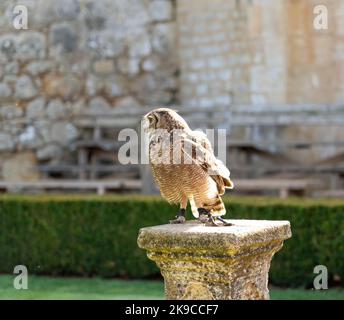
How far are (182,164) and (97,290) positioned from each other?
4.77 meters

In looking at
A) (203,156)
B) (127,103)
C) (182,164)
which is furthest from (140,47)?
(182,164)

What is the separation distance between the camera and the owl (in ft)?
16.5

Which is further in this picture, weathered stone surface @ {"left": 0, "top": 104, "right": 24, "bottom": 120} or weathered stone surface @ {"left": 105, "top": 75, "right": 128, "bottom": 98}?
weathered stone surface @ {"left": 105, "top": 75, "right": 128, "bottom": 98}

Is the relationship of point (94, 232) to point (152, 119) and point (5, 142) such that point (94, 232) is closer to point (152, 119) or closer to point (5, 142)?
point (5, 142)

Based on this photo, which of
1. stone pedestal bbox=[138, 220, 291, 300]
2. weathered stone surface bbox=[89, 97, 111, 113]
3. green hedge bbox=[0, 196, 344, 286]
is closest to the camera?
stone pedestal bbox=[138, 220, 291, 300]

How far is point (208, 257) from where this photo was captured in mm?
4785

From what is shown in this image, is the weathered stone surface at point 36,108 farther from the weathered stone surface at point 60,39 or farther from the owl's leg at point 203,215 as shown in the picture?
the owl's leg at point 203,215

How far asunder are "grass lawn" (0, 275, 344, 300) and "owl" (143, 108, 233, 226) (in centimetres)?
376

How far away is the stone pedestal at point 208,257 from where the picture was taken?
4754 mm

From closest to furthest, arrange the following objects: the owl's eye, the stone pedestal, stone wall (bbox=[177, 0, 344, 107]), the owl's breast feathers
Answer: the stone pedestal
the owl's breast feathers
the owl's eye
stone wall (bbox=[177, 0, 344, 107])

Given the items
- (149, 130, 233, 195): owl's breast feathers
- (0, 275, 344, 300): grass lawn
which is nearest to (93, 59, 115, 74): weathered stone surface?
(0, 275, 344, 300): grass lawn

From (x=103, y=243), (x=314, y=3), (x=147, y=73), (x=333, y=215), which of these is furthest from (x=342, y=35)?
Result: (x=103, y=243)

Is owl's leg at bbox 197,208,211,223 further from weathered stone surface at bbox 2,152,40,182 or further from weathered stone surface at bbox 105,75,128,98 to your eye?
weathered stone surface at bbox 105,75,128,98

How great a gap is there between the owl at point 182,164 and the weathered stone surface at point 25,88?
29.5 ft
